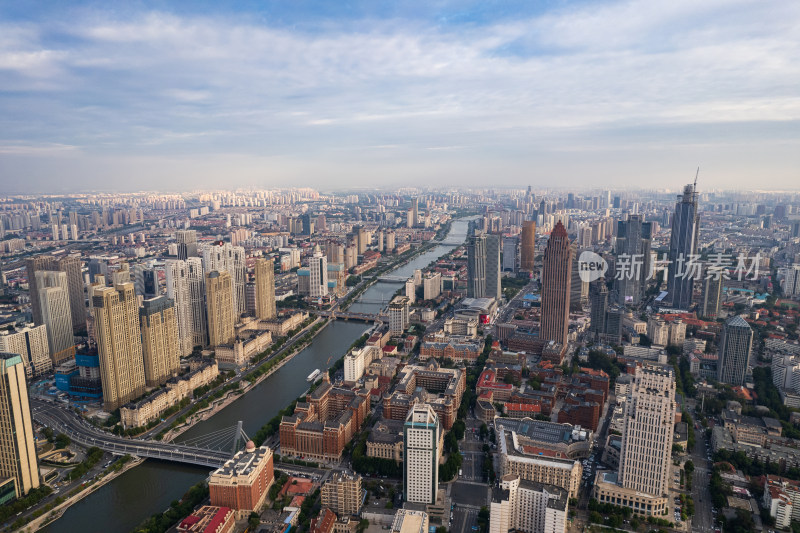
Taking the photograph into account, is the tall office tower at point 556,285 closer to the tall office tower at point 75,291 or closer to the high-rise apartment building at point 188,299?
the high-rise apartment building at point 188,299

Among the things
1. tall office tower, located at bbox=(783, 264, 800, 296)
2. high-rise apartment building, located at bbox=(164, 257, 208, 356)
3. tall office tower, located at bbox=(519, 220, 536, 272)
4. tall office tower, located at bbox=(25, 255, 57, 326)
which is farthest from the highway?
tall office tower, located at bbox=(783, 264, 800, 296)

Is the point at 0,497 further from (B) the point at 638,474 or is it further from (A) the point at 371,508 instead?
(B) the point at 638,474

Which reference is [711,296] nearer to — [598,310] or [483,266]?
[598,310]

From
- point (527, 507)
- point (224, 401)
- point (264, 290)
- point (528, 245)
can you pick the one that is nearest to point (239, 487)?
point (527, 507)

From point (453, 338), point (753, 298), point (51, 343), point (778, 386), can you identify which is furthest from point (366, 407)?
point (753, 298)

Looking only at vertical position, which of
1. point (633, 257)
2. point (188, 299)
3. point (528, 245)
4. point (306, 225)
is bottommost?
point (188, 299)

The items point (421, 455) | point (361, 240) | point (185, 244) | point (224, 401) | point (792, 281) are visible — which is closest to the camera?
point (421, 455)

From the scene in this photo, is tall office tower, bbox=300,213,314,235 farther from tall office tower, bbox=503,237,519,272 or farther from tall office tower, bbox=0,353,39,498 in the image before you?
tall office tower, bbox=0,353,39,498
